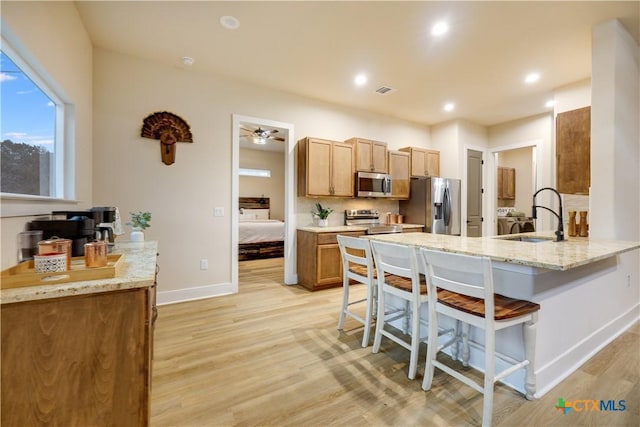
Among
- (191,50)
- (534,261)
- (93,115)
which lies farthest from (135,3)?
(534,261)

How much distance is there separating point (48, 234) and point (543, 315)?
2.94 metres

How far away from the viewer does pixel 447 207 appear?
5.00 m

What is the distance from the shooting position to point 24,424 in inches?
40.7

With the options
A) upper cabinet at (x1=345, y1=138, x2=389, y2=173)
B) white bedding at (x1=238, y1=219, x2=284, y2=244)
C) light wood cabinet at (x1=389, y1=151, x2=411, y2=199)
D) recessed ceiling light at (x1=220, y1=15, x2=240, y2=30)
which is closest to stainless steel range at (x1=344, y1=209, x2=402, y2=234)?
light wood cabinet at (x1=389, y1=151, x2=411, y2=199)

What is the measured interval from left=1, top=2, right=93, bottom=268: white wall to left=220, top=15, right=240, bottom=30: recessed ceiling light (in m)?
1.15

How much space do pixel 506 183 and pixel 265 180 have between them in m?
6.72

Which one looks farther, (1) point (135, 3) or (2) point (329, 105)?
(2) point (329, 105)

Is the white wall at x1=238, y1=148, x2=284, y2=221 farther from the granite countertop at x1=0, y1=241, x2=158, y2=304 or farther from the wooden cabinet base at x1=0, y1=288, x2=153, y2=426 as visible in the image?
the wooden cabinet base at x1=0, y1=288, x2=153, y2=426

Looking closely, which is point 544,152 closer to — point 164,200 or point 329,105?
point 329,105

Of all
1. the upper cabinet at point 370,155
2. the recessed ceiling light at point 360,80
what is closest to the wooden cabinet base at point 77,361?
the recessed ceiling light at point 360,80

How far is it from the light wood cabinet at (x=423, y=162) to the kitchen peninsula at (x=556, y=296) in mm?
3079

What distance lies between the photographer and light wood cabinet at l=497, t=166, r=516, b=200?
7112 mm

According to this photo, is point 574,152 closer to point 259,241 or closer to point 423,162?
point 423,162

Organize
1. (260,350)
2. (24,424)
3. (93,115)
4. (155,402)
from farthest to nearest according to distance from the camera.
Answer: (93,115) → (260,350) → (155,402) → (24,424)
